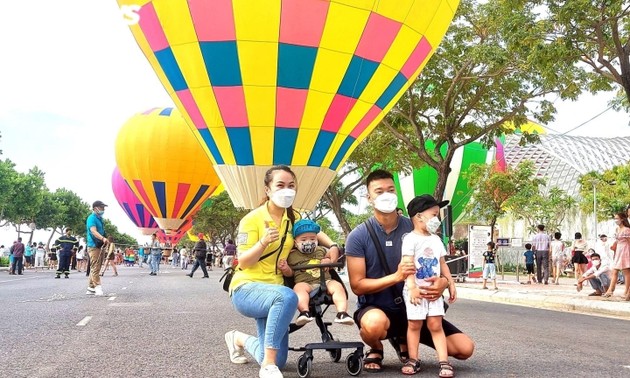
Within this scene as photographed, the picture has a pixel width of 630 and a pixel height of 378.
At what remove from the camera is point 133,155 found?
3653 cm

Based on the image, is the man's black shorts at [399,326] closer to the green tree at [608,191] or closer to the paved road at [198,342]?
the paved road at [198,342]

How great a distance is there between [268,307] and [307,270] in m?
0.53

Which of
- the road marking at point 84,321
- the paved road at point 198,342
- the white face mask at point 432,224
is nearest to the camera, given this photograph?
the white face mask at point 432,224

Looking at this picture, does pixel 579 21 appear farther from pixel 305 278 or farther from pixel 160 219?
pixel 160 219

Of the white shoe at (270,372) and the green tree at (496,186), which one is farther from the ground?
the green tree at (496,186)

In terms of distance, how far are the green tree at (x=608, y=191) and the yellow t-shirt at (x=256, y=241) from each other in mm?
50368

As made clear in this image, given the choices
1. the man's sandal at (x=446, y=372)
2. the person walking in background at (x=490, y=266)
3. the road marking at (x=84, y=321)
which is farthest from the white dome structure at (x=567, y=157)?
the man's sandal at (x=446, y=372)

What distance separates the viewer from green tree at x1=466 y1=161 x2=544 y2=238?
44531 millimetres

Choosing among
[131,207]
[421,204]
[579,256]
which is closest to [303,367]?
[421,204]

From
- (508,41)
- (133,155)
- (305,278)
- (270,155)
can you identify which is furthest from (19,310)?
(133,155)

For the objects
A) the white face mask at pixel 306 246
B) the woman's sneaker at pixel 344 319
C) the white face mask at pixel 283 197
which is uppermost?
the white face mask at pixel 283 197

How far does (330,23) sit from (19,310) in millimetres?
7017

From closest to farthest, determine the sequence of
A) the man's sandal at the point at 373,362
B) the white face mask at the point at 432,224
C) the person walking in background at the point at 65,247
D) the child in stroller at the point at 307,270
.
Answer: the child in stroller at the point at 307,270 → the white face mask at the point at 432,224 → the man's sandal at the point at 373,362 → the person walking in background at the point at 65,247

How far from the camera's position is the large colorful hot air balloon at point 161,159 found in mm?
36250
